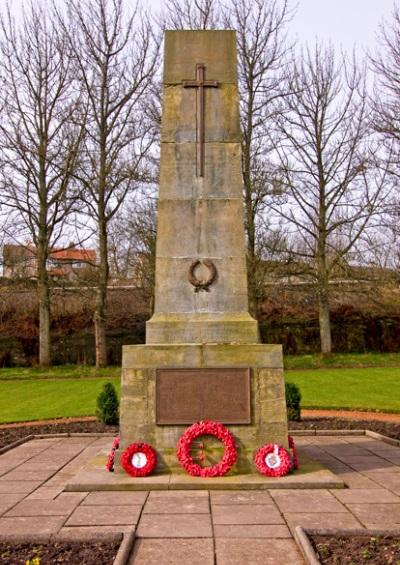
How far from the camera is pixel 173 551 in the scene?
15.9ft

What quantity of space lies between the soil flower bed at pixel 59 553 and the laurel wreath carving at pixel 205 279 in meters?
3.81

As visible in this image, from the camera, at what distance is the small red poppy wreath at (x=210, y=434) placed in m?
7.14

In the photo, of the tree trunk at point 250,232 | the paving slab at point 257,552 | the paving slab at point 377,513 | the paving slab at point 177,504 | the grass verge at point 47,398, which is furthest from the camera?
the tree trunk at point 250,232

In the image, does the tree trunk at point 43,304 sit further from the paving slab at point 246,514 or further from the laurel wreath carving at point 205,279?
the paving slab at point 246,514

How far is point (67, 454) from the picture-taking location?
31.1 ft

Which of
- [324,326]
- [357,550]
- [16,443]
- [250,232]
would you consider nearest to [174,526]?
[357,550]

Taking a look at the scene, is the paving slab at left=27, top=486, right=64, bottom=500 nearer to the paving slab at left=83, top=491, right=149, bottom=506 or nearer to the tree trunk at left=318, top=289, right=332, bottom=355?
the paving slab at left=83, top=491, right=149, bottom=506

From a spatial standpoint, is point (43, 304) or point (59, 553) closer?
point (59, 553)

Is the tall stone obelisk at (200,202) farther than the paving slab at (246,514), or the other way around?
the tall stone obelisk at (200,202)

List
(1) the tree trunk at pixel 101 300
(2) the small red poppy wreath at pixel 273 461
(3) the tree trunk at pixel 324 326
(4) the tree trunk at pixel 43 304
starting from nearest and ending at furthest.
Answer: (2) the small red poppy wreath at pixel 273 461 < (4) the tree trunk at pixel 43 304 < (1) the tree trunk at pixel 101 300 < (3) the tree trunk at pixel 324 326

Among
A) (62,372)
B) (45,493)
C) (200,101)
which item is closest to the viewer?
(45,493)

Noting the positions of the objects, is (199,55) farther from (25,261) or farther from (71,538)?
(25,261)

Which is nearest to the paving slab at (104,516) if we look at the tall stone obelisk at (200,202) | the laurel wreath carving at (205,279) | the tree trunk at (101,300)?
the tall stone obelisk at (200,202)

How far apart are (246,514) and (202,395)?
1939mm
